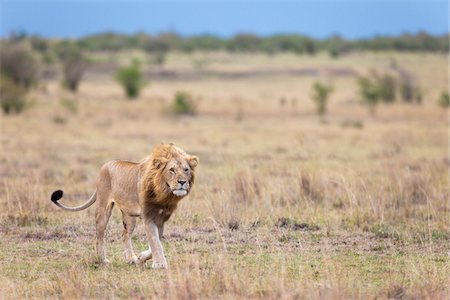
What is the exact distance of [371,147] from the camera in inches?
890

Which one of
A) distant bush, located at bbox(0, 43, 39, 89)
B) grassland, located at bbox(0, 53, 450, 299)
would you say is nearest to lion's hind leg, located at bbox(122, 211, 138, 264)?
grassland, located at bbox(0, 53, 450, 299)

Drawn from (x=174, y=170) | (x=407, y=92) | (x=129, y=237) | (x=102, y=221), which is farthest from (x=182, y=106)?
(x=174, y=170)

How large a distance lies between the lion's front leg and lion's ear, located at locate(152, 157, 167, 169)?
1.73 feet

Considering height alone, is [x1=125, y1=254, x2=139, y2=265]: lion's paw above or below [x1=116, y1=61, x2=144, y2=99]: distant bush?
below

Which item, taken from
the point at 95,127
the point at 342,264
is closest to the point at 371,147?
the point at 95,127

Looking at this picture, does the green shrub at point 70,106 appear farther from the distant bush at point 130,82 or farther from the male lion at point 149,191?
the male lion at point 149,191

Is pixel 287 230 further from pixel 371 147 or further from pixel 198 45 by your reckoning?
pixel 198 45

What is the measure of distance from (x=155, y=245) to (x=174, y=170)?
29.4 inches

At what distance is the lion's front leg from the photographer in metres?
7.57

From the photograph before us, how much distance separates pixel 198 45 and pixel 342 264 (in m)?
84.3

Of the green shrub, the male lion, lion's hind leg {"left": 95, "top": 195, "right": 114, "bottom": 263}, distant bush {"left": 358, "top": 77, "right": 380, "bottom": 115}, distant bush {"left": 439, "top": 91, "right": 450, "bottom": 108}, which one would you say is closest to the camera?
the male lion

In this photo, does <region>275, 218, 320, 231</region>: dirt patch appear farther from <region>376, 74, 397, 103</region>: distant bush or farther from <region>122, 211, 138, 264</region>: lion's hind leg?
<region>376, 74, 397, 103</region>: distant bush

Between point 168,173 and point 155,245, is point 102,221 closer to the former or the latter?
point 155,245

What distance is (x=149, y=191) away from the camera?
7559 millimetres
